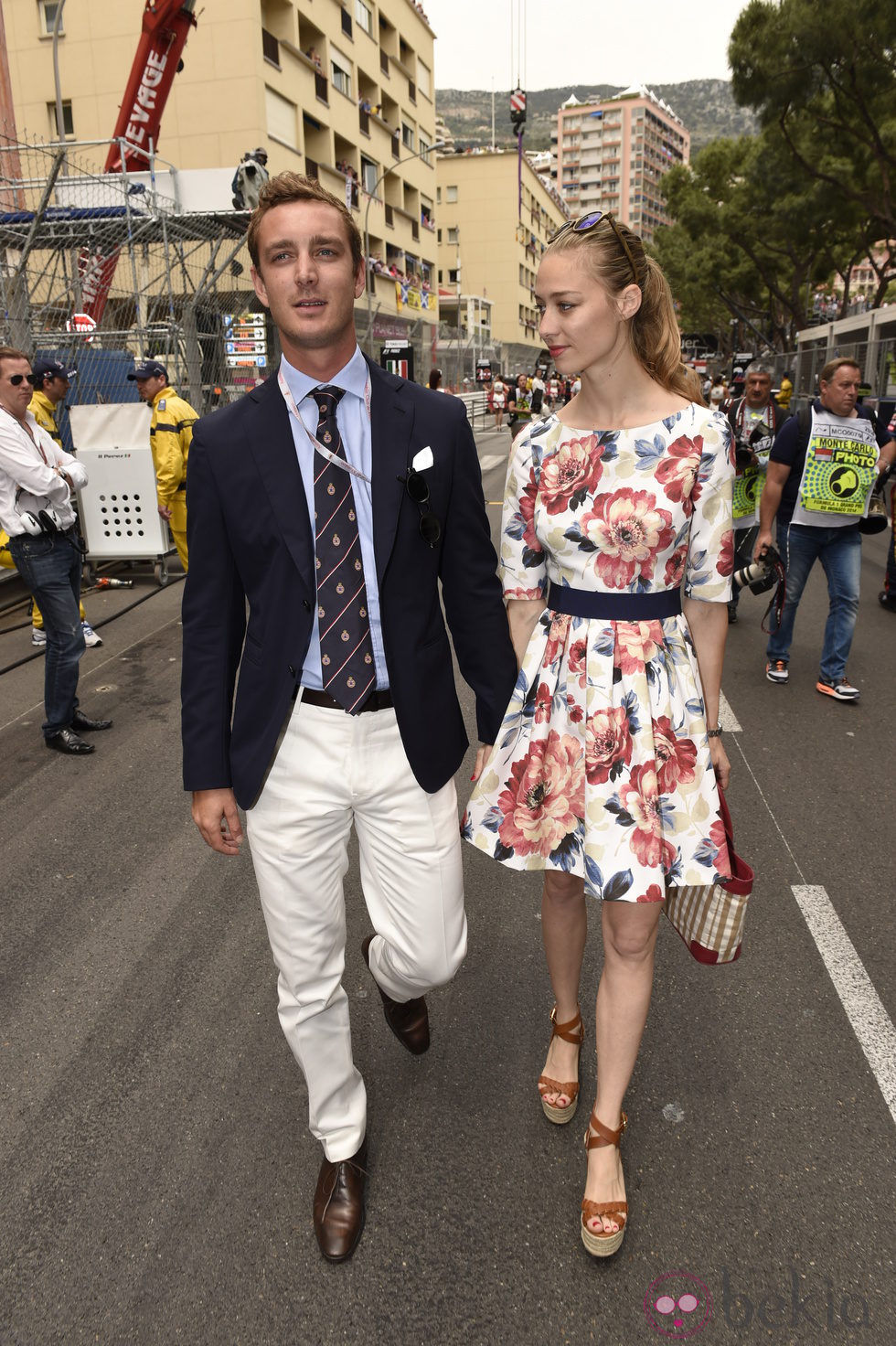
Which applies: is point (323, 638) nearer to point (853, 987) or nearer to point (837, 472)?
point (853, 987)

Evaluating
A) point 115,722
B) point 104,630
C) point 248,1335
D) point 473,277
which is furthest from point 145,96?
point 473,277

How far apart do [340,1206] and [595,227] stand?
227 cm

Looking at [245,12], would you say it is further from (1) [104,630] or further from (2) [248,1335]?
(2) [248,1335]

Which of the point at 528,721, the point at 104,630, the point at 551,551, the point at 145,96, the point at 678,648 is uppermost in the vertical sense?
the point at 145,96

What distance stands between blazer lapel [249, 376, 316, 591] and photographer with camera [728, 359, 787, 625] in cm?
584

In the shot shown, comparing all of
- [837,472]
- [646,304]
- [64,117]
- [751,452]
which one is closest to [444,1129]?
[646,304]

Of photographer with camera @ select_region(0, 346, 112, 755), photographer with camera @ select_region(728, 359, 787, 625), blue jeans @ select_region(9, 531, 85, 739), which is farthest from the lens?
photographer with camera @ select_region(728, 359, 787, 625)

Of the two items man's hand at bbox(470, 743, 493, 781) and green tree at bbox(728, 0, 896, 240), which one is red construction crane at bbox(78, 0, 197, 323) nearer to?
green tree at bbox(728, 0, 896, 240)

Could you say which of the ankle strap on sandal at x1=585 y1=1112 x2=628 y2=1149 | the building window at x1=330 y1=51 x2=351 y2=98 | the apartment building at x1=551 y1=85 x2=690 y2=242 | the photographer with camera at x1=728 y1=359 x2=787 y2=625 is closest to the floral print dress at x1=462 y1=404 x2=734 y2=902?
the ankle strap on sandal at x1=585 y1=1112 x2=628 y2=1149

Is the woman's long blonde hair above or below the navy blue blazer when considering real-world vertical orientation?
above

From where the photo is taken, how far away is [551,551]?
230 cm

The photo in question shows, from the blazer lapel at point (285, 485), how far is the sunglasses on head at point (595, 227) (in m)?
0.76

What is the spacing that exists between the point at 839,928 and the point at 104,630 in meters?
6.48

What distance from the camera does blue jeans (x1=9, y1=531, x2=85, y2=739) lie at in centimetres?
530
